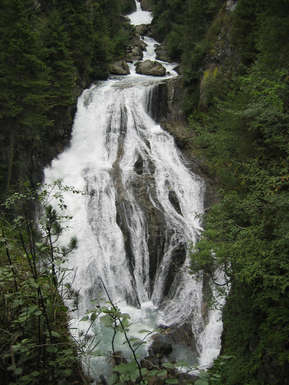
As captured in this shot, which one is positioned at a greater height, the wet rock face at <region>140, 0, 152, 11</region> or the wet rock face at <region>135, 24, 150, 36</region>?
the wet rock face at <region>140, 0, 152, 11</region>

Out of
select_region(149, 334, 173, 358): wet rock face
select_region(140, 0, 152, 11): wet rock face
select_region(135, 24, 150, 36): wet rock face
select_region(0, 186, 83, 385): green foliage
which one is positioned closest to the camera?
select_region(0, 186, 83, 385): green foliage

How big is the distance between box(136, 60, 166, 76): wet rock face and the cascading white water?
26.7 feet

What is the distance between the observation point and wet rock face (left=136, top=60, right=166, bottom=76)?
24.3 m

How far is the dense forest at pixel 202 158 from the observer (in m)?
2.11

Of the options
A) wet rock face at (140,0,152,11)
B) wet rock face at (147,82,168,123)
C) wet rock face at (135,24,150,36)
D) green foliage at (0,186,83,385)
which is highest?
wet rock face at (140,0,152,11)

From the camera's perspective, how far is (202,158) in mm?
14531

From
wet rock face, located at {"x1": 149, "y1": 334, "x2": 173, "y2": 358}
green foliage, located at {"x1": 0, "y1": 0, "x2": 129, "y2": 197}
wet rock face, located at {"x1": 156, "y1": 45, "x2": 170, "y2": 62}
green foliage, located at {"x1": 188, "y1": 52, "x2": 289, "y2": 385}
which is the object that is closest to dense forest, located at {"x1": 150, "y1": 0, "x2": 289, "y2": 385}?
green foliage, located at {"x1": 188, "y1": 52, "x2": 289, "y2": 385}

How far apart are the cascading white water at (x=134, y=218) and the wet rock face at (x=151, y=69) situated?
26.7ft

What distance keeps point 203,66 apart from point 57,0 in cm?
1204

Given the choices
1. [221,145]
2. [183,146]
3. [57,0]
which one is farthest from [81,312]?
[57,0]

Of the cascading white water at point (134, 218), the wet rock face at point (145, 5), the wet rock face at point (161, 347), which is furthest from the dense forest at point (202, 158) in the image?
Answer: the wet rock face at point (145, 5)

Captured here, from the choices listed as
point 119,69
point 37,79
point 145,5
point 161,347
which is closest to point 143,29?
point 145,5

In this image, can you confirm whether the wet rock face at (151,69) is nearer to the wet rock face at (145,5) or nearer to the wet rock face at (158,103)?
the wet rock face at (158,103)

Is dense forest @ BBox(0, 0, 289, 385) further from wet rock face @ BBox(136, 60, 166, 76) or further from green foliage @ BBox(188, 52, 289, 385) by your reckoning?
wet rock face @ BBox(136, 60, 166, 76)
